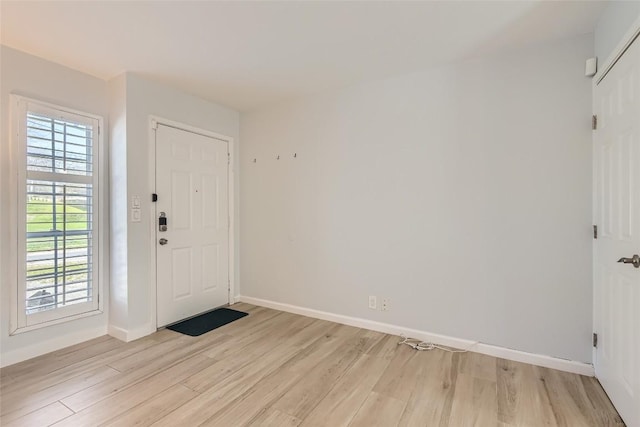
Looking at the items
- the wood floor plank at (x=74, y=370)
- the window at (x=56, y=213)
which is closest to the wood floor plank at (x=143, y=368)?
the wood floor plank at (x=74, y=370)

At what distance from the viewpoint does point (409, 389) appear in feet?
6.69

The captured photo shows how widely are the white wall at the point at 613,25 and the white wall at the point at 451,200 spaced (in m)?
0.15

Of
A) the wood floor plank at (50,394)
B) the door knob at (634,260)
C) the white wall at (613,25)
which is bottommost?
the wood floor plank at (50,394)

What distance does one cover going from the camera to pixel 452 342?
104 inches

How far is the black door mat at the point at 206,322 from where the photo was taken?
304 centimetres

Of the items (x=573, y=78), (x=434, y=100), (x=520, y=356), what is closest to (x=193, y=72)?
(x=434, y=100)

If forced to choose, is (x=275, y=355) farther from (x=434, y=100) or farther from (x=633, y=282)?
(x=434, y=100)

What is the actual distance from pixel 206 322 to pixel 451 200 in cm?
273

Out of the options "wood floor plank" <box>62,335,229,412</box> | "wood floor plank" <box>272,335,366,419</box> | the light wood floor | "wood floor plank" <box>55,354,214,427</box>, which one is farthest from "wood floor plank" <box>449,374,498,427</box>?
"wood floor plank" <box>62,335,229,412</box>

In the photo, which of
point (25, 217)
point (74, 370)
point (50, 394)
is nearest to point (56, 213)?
point (25, 217)

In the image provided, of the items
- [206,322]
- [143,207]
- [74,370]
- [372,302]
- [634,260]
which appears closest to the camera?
[634,260]

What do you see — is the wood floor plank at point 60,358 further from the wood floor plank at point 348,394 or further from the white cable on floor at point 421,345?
the white cable on floor at point 421,345

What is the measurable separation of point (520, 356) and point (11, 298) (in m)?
3.98

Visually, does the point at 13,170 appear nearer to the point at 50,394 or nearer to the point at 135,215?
the point at 135,215
